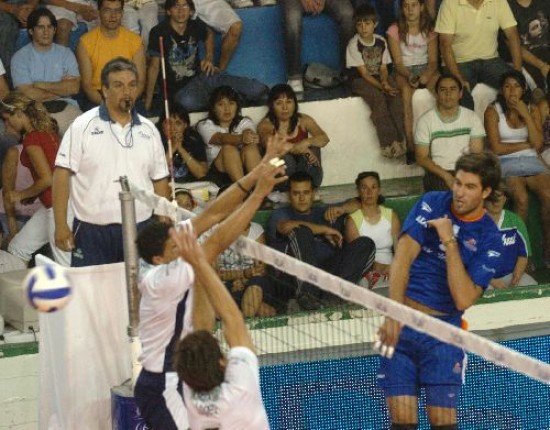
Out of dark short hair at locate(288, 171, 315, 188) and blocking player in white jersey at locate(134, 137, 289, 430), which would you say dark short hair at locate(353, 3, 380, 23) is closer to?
dark short hair at locate(288, 171, 315, 188)

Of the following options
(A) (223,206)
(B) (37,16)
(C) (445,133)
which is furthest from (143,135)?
(C) (445,133)

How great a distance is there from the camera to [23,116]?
1251 centimetres

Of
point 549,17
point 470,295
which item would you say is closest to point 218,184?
point 549,17

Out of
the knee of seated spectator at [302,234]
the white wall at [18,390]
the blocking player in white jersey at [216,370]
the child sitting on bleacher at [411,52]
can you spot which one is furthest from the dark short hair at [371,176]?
the blocking player in white jersey at [216,370]

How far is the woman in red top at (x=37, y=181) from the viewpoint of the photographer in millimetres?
11984

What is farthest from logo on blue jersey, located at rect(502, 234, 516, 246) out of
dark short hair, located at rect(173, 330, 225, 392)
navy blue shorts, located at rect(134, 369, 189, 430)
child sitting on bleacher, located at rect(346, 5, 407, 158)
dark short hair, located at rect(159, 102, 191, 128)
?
dark short hair, located at rect(173, 330, 225, 392)

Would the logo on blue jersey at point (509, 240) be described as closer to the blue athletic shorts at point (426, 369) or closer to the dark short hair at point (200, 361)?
the blue athletic shorts at point (426, 369)

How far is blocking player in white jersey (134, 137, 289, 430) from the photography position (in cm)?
768

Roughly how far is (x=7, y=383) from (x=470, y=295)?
14.1 feet

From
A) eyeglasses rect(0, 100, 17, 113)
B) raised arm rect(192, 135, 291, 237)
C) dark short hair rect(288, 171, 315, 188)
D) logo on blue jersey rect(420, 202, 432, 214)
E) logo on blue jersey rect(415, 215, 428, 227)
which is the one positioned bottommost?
logo on blue jersey rect(415, 215, 428, 227)

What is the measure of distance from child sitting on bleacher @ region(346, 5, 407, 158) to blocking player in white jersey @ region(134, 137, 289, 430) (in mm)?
6016

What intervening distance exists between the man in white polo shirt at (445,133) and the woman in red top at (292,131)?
3.15 feet

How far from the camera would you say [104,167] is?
32.0 feet

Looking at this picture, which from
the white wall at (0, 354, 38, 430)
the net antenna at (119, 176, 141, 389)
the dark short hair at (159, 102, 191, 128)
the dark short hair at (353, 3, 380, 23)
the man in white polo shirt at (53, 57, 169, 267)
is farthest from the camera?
the dark short hair at (353, 3, 380, 23)
